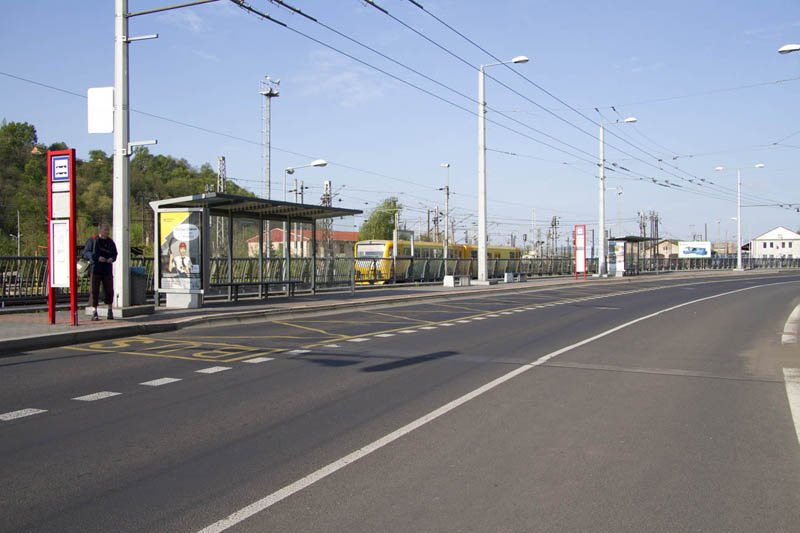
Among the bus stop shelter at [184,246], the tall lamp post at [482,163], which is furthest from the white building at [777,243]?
the bus stop shelter at [184,246]

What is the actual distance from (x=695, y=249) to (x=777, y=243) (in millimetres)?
53453

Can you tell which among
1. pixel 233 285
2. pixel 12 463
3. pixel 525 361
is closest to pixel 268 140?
pixel 233 285

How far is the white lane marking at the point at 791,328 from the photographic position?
1212 cm

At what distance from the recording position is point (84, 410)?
20.2 ft

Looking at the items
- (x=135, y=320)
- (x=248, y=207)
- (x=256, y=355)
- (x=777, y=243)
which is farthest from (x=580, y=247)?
(x=777, y=243)

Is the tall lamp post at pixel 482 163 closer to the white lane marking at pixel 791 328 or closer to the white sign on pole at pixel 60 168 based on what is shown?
the white lane marking at pixel 791 328

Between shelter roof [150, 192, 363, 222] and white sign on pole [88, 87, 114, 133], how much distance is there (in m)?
3.04

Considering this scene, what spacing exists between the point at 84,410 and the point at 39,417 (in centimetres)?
40

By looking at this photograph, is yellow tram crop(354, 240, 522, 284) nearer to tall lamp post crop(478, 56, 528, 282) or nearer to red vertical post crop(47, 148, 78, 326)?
tall lamp post crop(478, 56, 528, 282)

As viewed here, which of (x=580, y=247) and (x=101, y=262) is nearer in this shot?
(x=101, y=262)

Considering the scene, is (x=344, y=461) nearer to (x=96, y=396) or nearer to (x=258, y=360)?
(x=96, y=396)

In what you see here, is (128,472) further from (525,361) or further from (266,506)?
(525,361)

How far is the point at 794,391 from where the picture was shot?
7477 mm

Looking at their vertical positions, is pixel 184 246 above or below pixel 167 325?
above
